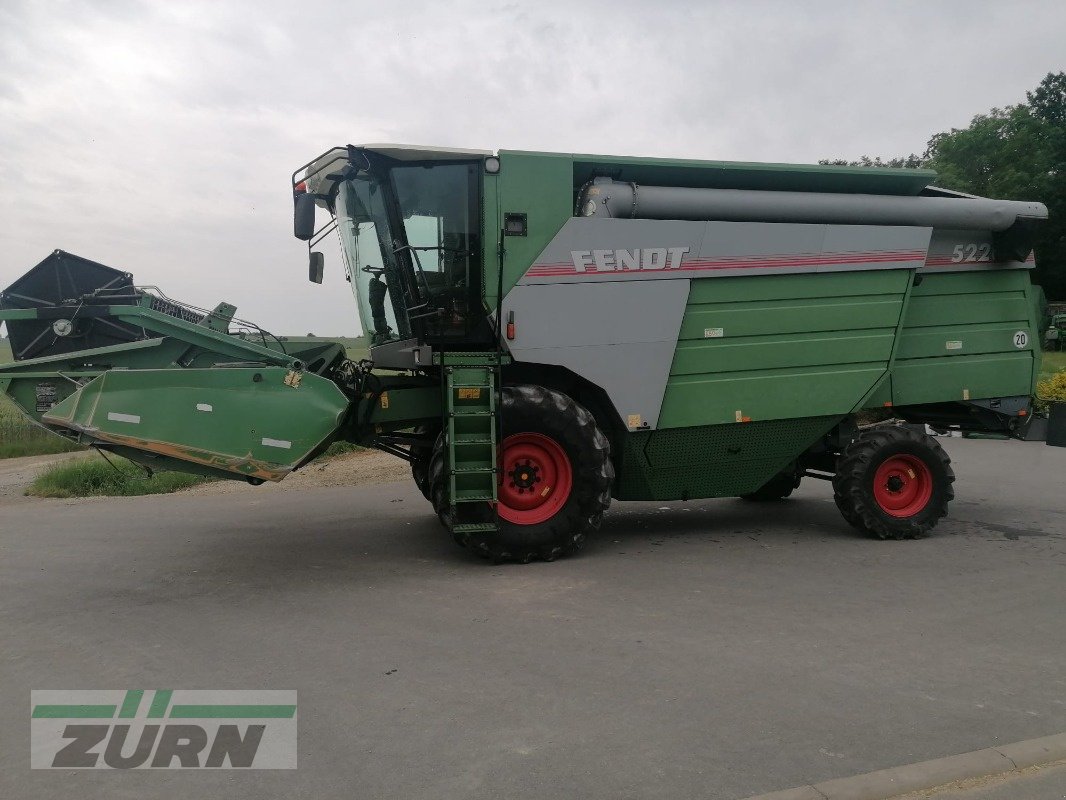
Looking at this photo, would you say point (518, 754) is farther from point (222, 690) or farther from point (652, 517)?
point (652, 517)

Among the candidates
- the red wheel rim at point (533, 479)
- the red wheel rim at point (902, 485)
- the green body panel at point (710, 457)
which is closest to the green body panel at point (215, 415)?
the red wheel rim at point (533, 479)

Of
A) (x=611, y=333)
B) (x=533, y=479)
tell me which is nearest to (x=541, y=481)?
(x=533, y=479)

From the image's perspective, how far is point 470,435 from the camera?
6.10 m

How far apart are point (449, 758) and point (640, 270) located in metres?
4.27

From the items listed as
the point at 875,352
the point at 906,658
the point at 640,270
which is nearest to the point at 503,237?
the point at 640,270

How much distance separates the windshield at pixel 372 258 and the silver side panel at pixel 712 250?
3.84ft

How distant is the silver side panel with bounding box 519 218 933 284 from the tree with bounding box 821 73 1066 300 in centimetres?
3342

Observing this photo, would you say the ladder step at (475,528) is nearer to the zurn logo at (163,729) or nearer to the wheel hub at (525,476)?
the wheel hub at (525,476)

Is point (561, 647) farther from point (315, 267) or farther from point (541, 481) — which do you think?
point (315, 267)

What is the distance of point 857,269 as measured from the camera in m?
6.97

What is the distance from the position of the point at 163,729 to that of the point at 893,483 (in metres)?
6.16

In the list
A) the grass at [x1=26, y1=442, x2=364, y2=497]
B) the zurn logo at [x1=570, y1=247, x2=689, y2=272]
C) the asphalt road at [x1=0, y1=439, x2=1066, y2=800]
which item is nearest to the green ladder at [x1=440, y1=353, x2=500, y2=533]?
the asphalt road at [x1=0, y1=439, x2=1066, y2=800]

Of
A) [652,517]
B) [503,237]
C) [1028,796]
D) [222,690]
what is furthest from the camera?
[652,517]

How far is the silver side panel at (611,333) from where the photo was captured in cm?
638
